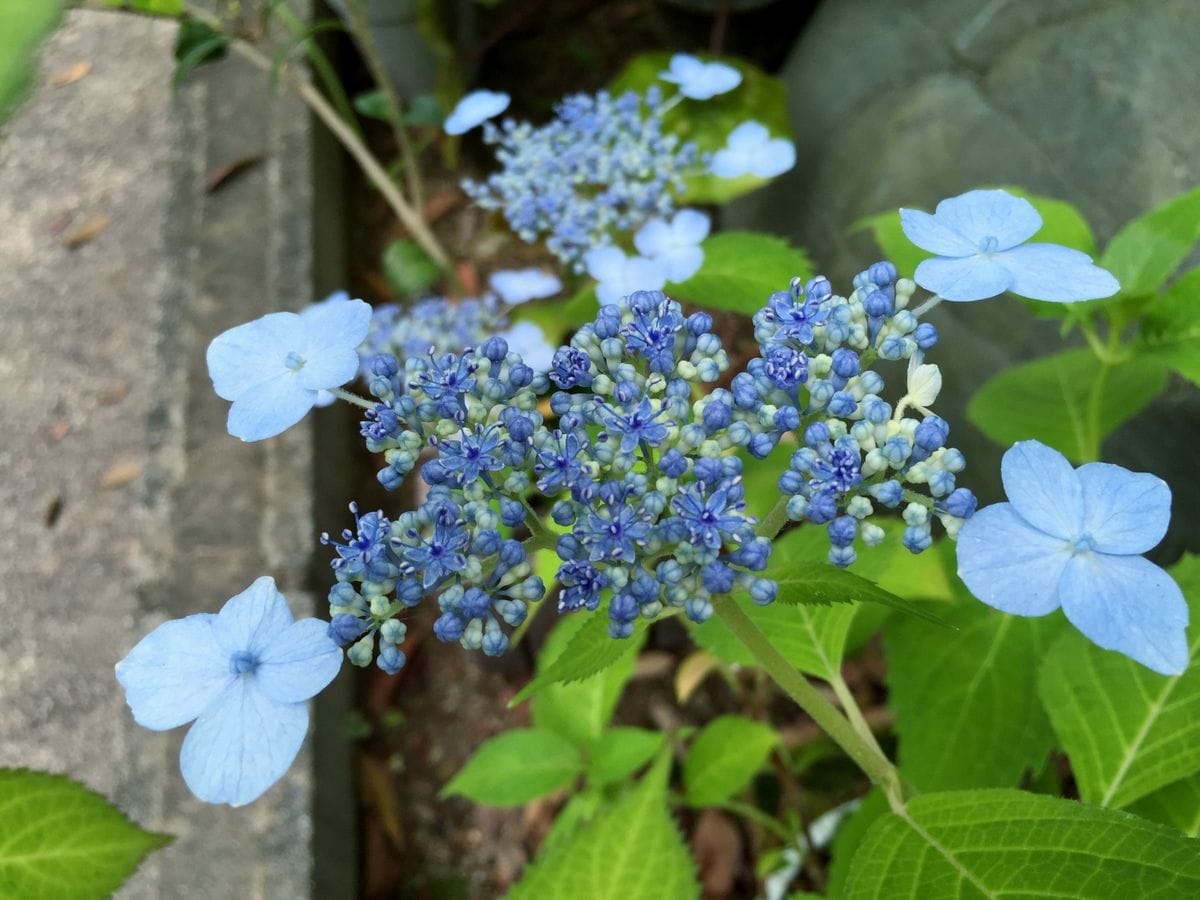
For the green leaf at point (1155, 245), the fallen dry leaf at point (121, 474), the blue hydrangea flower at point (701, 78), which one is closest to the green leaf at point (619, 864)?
the green leaf at point (1155, 245)

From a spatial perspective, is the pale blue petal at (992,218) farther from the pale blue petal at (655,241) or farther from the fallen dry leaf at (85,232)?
the fallen dry leaf at (85,232)

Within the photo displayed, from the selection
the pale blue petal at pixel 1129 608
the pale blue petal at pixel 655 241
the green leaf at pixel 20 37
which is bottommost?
the pale blue petal at pixel 655 241

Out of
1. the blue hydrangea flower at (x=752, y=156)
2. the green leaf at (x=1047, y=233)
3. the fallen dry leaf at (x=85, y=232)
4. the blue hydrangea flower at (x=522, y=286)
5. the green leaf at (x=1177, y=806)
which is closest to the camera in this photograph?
the green leaf at (x=1177, y=806)

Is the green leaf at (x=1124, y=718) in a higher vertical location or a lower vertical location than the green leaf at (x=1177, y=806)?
higher

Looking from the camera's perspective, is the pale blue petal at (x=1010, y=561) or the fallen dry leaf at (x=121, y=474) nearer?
the pale blue petal at (x=1010, y=561)

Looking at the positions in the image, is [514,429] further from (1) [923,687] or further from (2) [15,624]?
(2) [15,624]

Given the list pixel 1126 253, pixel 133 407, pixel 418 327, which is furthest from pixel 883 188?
pixel 133 407

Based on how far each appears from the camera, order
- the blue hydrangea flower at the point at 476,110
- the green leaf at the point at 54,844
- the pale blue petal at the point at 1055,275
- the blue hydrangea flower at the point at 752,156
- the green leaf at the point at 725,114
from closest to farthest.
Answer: the pale blue petal at the point at 1055,275
the green leaf at the point at 54,844
the blue hydrangea flower at the point at 476,110
the blue hydrangea flower at the point at 752,156
the green leaf at the point at 725,114
